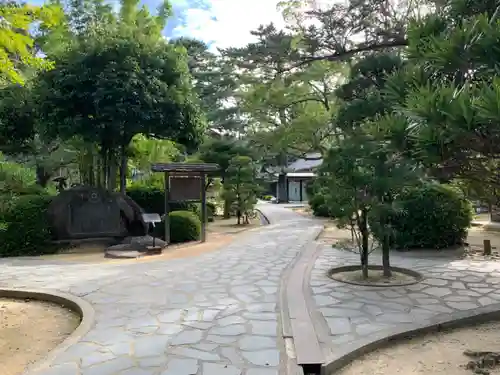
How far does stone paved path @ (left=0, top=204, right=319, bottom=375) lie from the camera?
3504mm

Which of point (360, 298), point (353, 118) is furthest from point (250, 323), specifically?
point (353, 118)

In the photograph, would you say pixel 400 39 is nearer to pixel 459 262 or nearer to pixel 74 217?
pixel 459 262

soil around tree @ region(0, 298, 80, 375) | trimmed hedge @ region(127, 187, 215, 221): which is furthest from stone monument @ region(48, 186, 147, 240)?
soil around tree @ region(0, 298, 80, 375)

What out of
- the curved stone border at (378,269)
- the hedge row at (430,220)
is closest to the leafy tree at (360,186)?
the curved stone border at (378,269)

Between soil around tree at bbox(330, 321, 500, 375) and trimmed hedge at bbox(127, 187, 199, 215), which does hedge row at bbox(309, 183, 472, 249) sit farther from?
trimmed hedge at bbox(127, 187, 199, 215)

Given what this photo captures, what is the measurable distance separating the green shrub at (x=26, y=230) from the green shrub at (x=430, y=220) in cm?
847

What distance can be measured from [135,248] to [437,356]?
781cm

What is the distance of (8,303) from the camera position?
5.68 metres

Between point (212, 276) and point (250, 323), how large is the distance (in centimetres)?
252

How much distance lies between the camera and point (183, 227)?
11430mm

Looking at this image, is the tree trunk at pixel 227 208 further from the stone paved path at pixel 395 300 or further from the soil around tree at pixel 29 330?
the soil around tree at pixel 29 330

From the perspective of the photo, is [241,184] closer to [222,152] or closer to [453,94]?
[222,152]

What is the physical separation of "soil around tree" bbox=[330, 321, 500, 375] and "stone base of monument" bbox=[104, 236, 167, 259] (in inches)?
263

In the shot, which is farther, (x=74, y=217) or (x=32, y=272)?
(x=74, y=217)
